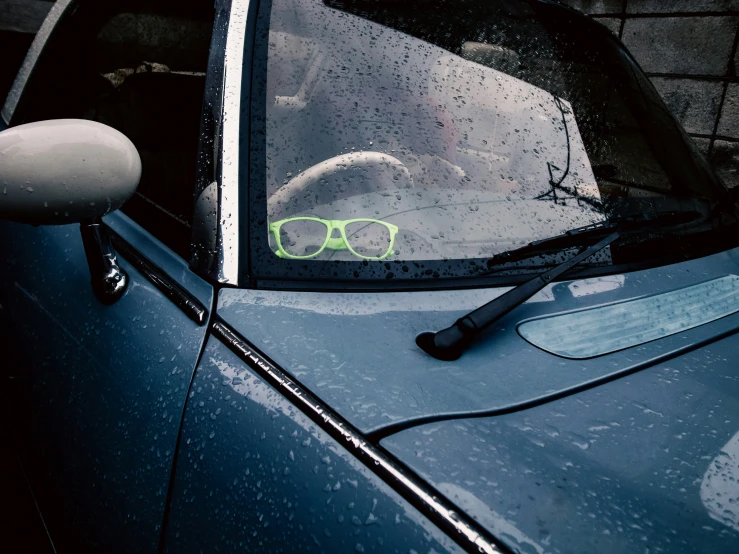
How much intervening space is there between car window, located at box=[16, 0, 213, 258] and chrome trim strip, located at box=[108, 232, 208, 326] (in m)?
0.07

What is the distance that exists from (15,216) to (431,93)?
3.03 ft

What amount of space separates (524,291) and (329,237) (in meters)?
0.40

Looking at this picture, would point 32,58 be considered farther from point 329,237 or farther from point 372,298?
point 372,298

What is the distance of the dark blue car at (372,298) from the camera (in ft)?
2.44

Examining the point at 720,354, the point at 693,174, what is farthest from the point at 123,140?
the point at 693,174

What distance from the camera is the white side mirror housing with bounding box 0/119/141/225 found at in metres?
0.98

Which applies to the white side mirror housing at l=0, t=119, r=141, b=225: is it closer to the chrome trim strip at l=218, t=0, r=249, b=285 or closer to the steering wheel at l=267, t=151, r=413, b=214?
the chrome trim strip at l=218, t=0, r=249, b=285

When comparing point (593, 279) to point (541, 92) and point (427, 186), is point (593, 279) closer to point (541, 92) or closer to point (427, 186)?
point (427, 186)

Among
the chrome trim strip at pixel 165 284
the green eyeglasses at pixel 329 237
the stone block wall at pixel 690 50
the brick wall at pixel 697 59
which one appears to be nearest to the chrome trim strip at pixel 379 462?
the chrome trim strip at pixel 165 284

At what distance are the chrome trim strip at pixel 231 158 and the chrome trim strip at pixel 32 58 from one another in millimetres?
1156

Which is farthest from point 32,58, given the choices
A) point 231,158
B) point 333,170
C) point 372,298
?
point 372,298

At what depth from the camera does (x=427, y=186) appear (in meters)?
1.24

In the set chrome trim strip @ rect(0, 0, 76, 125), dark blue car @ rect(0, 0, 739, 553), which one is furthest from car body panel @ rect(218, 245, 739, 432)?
chrome trim strip @ rect(0, 0, 76, 125)

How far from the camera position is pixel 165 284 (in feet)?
3.76
